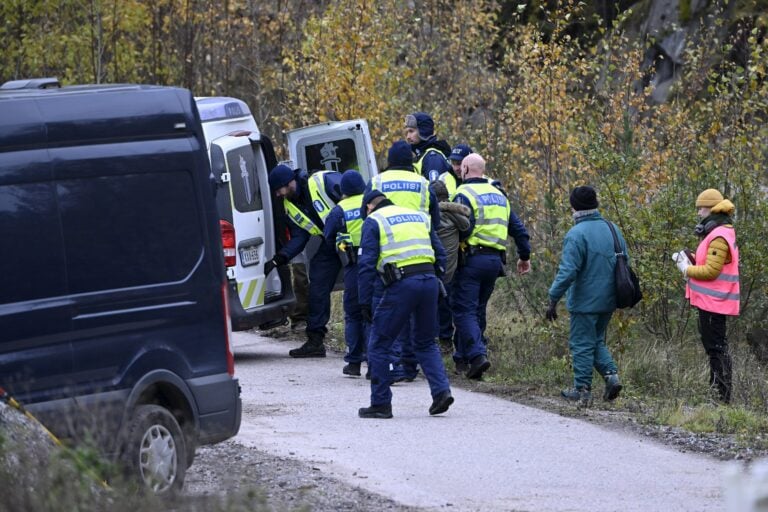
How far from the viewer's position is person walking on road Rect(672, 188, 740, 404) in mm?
11859

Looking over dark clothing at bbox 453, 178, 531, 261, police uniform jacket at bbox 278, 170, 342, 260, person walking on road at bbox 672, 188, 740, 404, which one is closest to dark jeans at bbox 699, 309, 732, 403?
person walking on road at bbox 672, 188, 740, 404

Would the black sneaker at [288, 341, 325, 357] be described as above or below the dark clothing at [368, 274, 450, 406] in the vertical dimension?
below

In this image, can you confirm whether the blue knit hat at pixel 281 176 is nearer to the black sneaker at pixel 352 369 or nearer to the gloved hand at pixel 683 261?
the black sneaker at pixel 352 369

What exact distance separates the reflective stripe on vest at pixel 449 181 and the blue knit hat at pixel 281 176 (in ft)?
4.99

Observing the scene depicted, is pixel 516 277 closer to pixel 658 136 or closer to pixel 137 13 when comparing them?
pixel 658 136

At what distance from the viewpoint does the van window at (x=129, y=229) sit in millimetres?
7391

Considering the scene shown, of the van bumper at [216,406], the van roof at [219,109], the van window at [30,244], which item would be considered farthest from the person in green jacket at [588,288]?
the van window at [30,244]

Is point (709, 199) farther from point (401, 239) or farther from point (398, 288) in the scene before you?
point (398, 288)

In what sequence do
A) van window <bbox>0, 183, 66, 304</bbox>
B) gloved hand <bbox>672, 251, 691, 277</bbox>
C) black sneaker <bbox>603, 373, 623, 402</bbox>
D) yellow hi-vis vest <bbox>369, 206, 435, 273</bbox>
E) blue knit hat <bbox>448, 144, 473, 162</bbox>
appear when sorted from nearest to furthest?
van window <bbox>0, 183, 66, 304</bbox> → yellow hi-vis vest <bbox>369, 206, 435, 273</bbox> → black sneaker <bbox>603, 373, 623, 402</bbox> → gloved hand <bbox>672, 251, 691, 277</bbox> → blue knit hat <bbox>448, 144, 473, 162</bbox>

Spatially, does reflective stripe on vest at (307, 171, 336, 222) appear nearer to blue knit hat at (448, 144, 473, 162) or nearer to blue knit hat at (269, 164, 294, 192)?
blue knit hat at (269, 164, 294, 192)

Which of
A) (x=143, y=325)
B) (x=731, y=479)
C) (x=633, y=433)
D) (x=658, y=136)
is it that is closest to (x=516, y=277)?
(x=658, y=136)

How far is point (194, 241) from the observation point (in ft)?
26.2

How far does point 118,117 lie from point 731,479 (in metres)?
4.67

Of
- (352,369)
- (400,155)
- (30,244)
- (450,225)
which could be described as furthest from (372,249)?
(30,244)
